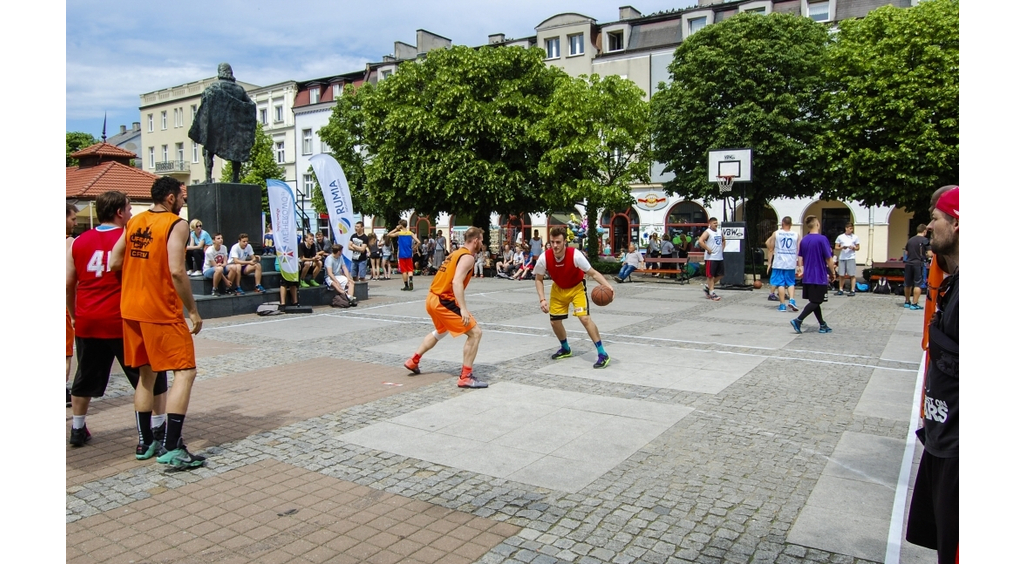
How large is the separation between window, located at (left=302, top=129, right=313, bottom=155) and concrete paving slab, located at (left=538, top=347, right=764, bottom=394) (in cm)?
5162

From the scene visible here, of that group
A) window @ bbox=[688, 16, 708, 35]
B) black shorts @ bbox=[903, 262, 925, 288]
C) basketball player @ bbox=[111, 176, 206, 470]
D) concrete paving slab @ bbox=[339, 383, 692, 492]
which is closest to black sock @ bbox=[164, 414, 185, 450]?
basketball player @ bbox=[111, 176, 206, 470]

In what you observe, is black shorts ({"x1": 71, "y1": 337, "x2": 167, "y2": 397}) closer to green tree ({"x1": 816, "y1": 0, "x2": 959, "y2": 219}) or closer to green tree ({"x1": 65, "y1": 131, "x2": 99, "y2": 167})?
green tree ({"x1": 816, "y1": 0, "x2": 959, "y2": 219})

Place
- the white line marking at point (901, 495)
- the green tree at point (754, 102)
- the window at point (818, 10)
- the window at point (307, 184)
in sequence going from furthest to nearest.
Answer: the window at point (307, 184)
the window at point (818, 10)
the green tree at point (754, 102)
the white line marking at point (901, 495)

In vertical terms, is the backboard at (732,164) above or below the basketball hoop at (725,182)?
above

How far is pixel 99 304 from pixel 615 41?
4183 centimetres

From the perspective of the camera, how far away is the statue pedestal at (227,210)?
14.8 metres

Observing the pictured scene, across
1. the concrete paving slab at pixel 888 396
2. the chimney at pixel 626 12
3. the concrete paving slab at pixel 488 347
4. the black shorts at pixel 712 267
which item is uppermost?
the chimney at pixel 626 12

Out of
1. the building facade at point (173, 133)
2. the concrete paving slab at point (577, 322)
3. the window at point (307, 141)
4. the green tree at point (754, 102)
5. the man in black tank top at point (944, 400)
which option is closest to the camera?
the man in black tank top at point (944, 400)

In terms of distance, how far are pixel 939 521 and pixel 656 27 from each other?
4261 cm

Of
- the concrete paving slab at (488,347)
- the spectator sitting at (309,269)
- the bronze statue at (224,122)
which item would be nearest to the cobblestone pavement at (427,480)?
the concrete paving slab at (488,347)

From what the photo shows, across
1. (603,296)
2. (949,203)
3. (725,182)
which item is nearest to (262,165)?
(725,182)

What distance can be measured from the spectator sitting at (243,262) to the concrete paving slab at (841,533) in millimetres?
12303

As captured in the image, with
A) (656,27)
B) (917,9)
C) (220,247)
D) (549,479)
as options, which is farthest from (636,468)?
(656,27)

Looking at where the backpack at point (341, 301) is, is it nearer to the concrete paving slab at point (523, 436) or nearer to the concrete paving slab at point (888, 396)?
the concrete paving slab at point (523, 436)
